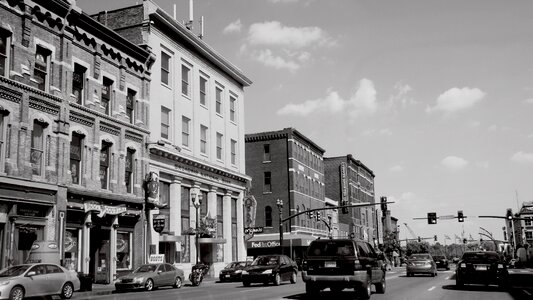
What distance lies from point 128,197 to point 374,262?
17.7 meters

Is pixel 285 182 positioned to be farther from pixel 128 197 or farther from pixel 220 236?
pixel 128 197

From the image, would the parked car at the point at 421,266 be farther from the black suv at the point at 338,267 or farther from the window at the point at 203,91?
the window at the point at 203,91

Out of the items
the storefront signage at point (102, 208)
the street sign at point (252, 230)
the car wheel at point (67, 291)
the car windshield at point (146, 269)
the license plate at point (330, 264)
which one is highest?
the storefront signage at point (102, 208)

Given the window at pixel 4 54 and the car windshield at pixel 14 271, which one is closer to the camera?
the car windshield at pixel 14 271

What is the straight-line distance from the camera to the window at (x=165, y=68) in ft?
121

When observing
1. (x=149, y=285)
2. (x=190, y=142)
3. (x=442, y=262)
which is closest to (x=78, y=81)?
(x=149, y=285)

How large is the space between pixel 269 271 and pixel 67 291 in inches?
354

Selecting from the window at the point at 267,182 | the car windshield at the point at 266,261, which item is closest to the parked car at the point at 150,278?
the car windshield at the point at 266,261

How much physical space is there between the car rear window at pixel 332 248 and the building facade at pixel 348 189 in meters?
60.3

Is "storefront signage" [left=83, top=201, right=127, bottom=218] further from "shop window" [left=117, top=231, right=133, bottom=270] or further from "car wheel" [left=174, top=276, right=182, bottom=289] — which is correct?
"car wheel" [left=174, top=276, right=182, bottom=289]

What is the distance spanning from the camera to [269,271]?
81.8 ft

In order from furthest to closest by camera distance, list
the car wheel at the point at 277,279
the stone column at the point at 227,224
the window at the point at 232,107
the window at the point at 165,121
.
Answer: the window at the point at 232,107
the stone column at the point at 227,224
the window at the point at 165,121
the car wheel at the point at 277,279

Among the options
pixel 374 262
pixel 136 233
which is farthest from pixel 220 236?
pixel 374 262

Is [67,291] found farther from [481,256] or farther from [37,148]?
[481,256]
